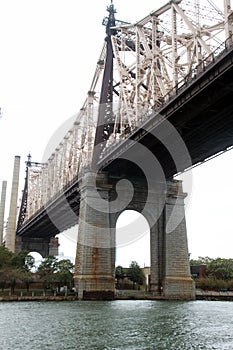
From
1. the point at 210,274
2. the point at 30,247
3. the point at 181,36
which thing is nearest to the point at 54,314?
the point at 181,36

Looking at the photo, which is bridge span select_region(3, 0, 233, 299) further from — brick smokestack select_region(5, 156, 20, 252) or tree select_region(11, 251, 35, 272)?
brick smokestack select_region(5, 156, 20, 252)

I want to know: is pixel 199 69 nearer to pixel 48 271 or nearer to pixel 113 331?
pixel 113 331

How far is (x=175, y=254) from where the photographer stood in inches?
1788

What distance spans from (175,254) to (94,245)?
8.58 meters

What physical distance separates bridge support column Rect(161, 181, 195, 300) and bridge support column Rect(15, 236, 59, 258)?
55.9 metres

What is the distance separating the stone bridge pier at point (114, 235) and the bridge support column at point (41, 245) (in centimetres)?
5376

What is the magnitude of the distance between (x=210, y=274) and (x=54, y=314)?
2387 inches

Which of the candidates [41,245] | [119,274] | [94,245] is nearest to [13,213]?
[41,245]

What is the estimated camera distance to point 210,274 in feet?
272

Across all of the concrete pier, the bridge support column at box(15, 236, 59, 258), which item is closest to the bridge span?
the concrete pier

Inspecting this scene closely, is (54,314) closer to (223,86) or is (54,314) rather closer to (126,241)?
(223,86)

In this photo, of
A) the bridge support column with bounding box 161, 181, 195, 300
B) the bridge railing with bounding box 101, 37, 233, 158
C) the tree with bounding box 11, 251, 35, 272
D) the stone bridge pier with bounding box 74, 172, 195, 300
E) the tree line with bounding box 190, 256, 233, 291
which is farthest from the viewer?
the tree line with bounding box 190, 256, 233, 291

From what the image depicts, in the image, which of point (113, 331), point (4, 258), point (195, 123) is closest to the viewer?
point (113, 331)

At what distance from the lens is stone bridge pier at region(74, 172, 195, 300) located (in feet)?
139
